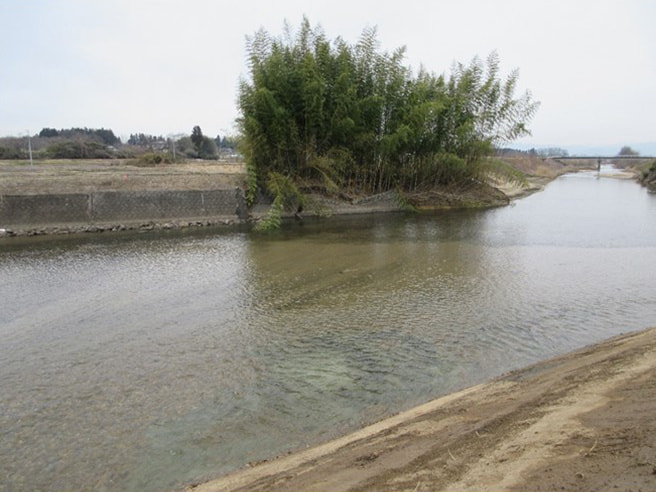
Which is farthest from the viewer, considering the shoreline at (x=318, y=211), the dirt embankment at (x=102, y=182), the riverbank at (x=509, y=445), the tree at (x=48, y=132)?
the tree at (x=48, y=132)

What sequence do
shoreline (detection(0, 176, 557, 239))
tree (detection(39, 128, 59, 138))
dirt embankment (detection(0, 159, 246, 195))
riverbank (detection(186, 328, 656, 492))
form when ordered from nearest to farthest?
1. riverbank (detection(186, 328, 656, 492))
2. shoreline (detection(0, 176, 557, 239))
3. dirt embankment (detection(0, 159, 246, 195))
4. tree (detection(39, 128, 59, 138))

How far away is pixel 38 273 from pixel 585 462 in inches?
344

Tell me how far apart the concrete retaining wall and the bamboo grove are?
3.59ft

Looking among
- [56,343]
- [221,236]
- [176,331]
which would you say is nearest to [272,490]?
[176,331]

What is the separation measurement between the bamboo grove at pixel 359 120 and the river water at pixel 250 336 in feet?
18.4

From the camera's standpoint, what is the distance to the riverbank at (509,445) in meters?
2.08

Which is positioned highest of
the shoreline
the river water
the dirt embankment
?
the dirt embankment

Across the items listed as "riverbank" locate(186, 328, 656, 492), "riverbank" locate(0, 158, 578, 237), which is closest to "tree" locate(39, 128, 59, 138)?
"riverbank" locate(0, 158, 578, 237)

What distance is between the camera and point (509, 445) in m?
2.44

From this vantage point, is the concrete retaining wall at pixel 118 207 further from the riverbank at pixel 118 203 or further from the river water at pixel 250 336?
the river water at pixel 250 336

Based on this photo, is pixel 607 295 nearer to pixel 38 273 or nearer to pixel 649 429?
pixel 649 429

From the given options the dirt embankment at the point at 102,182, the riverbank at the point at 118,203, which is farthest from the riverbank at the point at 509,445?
the dirt embankment at the point at 102,182

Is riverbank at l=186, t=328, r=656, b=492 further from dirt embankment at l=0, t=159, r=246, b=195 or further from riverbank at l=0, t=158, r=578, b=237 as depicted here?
dirt embankment at l=0, t=159, r=246, b=195

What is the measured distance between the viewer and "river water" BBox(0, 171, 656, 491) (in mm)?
3297
